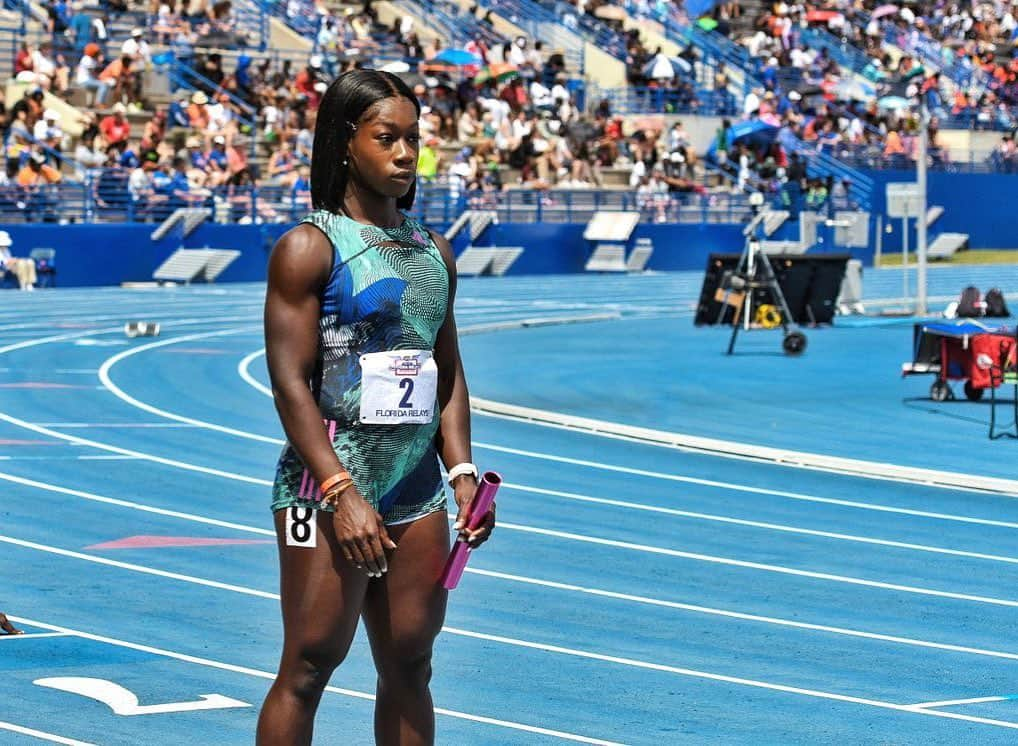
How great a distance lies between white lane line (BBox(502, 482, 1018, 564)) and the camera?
10234 millimetres

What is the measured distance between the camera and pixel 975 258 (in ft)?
159

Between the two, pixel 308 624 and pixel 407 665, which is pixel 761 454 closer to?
pixel 407 665

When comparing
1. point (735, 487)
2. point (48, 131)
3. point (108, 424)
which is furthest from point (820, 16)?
point (735, 487)

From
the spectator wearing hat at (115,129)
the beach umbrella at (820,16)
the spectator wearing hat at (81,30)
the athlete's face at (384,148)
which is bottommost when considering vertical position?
the spectator wearing hat at (115,129)

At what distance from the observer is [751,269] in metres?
24.2

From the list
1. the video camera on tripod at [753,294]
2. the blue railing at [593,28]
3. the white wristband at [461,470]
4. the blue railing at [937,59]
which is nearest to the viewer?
the white wristband at [461,470]

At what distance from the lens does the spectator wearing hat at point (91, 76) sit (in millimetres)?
35875

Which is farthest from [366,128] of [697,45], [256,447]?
[697,45]

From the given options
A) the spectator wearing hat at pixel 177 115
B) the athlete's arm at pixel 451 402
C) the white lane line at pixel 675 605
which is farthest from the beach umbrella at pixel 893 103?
the athlete's arm at pixel 451 402

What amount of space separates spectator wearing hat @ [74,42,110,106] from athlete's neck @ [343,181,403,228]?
32.2m

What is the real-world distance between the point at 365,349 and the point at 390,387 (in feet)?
0.32

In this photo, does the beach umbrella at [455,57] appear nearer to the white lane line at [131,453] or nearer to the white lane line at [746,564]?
the white lane line at [131,453]

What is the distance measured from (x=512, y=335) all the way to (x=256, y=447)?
11569 mm

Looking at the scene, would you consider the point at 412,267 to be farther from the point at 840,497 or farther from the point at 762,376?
the point at 762,376
